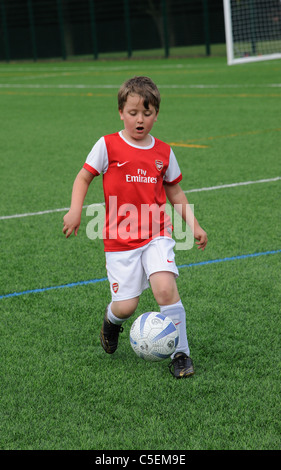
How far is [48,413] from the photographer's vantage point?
121 inches

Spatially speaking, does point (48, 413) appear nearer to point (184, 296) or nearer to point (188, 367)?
point (188, 367)

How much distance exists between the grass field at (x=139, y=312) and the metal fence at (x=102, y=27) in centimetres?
2038

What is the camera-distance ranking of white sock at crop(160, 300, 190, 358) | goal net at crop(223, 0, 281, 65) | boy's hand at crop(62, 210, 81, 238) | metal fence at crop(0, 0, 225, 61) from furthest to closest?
metal fence at crop(0, 0, 225, 61)
goal net at crop(223, 0, 281, 65)
white sock at crop(160, 300, 190, 358)
boy's hand at crop(62, 210, 81, 238)

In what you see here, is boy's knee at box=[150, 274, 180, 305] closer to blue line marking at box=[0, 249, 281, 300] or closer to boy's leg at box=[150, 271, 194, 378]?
boy's leg at box=[150, 271, 194, 378]

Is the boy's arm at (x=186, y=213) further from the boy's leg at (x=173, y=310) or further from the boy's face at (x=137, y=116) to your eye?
the boy's face at (x=137, y=116)

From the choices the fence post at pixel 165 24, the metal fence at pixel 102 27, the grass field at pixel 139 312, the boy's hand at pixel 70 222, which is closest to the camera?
the grass field at pixel 139 312

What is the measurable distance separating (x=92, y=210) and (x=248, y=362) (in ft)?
11.2

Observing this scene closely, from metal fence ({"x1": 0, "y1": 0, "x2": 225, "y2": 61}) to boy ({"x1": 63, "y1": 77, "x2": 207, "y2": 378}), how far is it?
83.5 ft

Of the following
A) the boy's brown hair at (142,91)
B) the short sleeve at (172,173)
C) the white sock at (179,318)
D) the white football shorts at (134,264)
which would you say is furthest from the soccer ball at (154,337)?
the boy's brown hair at (142,91)

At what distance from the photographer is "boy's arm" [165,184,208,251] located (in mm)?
3602

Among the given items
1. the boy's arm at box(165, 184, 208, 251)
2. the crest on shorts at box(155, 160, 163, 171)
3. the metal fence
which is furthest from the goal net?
the crest on shorts at box(155, 160, 163, 171)

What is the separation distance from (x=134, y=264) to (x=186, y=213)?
42cm

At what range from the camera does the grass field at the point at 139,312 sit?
293 cm

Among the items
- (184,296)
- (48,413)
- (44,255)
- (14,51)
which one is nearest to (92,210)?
(44,255)
